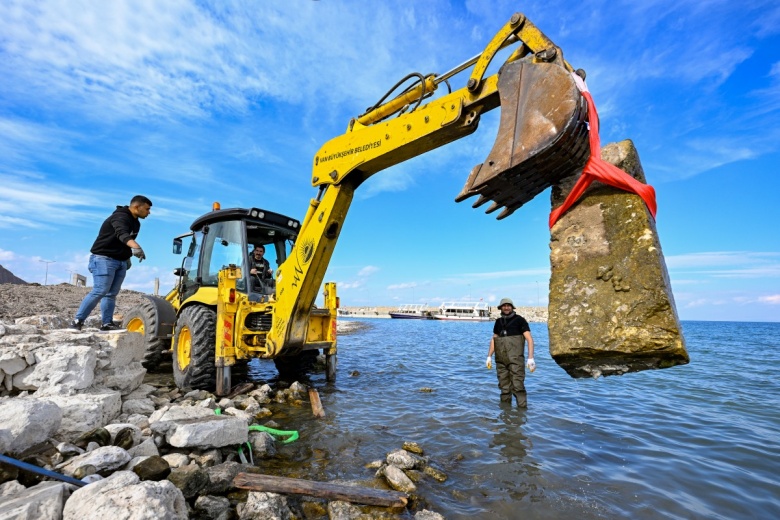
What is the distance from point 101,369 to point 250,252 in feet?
9.79

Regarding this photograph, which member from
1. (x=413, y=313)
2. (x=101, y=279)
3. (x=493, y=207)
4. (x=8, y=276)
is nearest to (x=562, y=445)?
(x=493, y=207)

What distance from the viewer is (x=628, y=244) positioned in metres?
2.33

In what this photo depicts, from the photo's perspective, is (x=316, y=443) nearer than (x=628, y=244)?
No

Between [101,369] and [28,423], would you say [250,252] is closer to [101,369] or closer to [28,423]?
[101,369]

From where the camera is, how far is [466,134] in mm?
3871

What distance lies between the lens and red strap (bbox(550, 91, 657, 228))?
238 cm

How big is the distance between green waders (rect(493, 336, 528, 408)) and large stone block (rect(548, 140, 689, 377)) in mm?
4024

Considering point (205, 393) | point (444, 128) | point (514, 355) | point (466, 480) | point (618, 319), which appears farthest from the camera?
point (514, 355)

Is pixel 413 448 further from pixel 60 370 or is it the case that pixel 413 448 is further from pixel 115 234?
pixel 115 234

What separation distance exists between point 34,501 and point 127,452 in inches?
33.8

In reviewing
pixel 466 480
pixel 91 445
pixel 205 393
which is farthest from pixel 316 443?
pixel 205 393

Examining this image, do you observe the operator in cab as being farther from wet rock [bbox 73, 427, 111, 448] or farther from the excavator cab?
wet rock [bbox 73, 427, 111, 448]

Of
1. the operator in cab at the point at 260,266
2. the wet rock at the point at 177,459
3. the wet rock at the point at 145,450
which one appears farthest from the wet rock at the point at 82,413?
the operator in cab at the point at 260,266

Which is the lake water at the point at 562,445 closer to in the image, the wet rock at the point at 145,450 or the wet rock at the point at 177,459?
the wet rock at the point at 177,459
